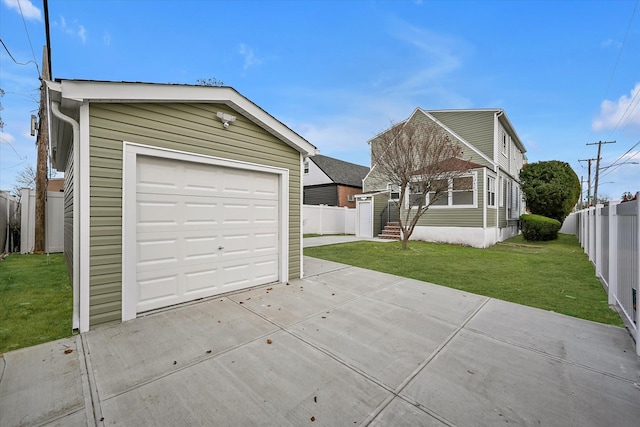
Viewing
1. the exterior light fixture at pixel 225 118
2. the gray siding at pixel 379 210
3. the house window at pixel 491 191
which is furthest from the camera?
the gray siding at pixel 379 210

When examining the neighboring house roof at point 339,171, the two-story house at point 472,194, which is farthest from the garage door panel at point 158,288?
the neighboring house roof at point 339,171

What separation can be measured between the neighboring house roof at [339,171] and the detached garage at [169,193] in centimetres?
1587

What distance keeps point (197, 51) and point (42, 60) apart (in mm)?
4955

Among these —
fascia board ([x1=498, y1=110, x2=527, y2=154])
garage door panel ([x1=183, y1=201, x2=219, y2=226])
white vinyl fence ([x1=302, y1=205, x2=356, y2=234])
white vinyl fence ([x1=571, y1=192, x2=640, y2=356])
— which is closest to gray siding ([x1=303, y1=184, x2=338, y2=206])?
white vinyl fence ([x1=302, y1=205, x2=356, y2=234])

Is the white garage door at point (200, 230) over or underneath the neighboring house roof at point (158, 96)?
underneath

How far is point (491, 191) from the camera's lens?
12.2 meters

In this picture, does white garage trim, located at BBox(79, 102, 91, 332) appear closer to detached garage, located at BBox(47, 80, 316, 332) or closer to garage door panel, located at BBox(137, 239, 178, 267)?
detached garage, located at BBox(47, 80, 316, 332)

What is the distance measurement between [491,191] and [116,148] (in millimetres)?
13624

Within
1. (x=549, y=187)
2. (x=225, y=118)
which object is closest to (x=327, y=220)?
(x=549, y=187)

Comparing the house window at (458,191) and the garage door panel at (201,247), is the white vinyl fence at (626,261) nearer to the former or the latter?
the garage door panel at (201,247)

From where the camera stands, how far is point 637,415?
1964 mm

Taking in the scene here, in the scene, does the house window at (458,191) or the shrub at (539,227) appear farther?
the shrub at (539,227)

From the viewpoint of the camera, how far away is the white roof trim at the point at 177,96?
310 centimetres

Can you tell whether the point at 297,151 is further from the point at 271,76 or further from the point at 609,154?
the point at 609,154
